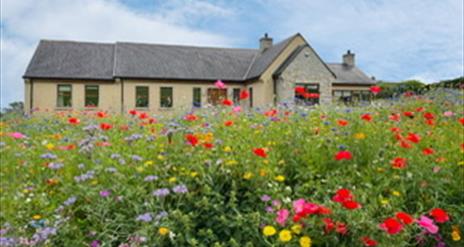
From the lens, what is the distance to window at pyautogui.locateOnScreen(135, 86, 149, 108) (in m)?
22.6

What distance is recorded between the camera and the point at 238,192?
281 centimetres

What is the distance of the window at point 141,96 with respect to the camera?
22594 millimetres

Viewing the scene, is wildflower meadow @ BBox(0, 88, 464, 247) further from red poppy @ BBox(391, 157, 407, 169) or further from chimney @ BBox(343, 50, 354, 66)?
chimney @ BBox(343, 50, 354, 66)

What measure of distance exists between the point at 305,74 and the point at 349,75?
24.0ft

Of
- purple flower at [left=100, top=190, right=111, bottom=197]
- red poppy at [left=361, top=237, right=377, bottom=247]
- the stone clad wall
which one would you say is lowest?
red poppy at [left=361, top=237, right=377, bottom=247]

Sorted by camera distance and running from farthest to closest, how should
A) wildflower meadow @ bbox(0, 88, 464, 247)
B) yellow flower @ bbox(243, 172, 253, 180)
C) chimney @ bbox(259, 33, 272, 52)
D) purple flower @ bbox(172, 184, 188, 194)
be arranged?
chimney @ bbox(259, 33, 272, 52) → yellow flower @ bbox(243, 172, 253, 180) → purple flower @ bbox(172, 184, 188, 194) → wildflower meadow @ bbox(0, 88, 464, 247)

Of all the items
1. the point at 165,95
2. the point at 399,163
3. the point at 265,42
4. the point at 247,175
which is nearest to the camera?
the point at 247,175

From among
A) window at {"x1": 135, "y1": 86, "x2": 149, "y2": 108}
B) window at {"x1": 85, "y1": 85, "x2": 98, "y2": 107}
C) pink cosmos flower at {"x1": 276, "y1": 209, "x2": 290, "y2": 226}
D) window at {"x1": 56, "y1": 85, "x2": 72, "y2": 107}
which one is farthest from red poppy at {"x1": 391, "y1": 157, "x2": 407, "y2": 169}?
window at {"x1": 56, "y1": 85, "x2": 72, "y2": 107}

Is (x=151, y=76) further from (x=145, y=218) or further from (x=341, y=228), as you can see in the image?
(x=341, y=228)

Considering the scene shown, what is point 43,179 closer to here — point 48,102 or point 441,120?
point 441,120

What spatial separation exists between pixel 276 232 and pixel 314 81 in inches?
851

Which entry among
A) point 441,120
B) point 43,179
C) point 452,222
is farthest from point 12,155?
point 441,120

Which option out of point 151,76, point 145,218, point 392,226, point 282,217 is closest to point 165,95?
point 151,76

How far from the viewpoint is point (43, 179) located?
3.31 m
